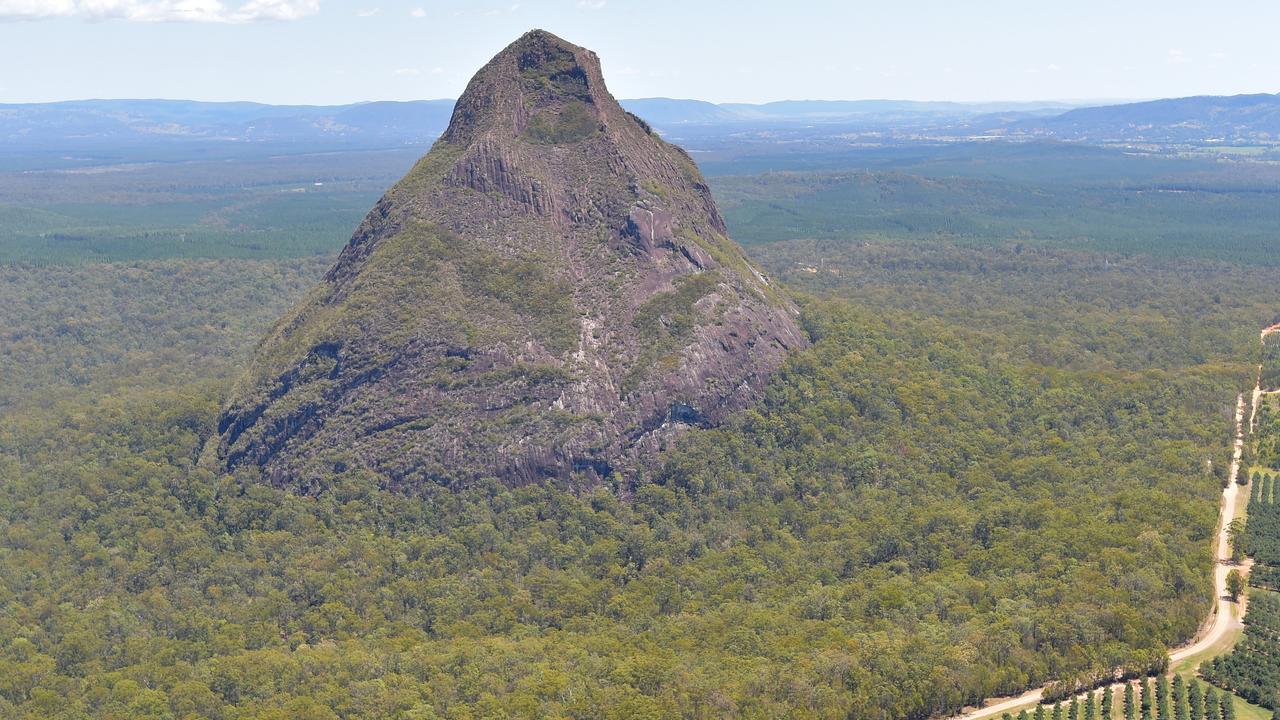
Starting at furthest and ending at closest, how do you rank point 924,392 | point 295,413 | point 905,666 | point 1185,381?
point 1185,381 < point 924,392 < point 295,413 < point 905,666

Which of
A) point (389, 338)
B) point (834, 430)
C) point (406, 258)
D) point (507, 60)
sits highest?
point (507, 60)

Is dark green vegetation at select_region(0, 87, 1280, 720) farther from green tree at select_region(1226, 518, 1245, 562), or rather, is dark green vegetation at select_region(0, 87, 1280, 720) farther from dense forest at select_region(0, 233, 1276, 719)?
green tree at select_region(1226, 518, 1245, 562)

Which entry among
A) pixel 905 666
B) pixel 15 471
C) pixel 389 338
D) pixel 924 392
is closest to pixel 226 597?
pixel 389 338

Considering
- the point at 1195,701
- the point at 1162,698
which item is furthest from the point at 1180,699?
the point at 1162,698

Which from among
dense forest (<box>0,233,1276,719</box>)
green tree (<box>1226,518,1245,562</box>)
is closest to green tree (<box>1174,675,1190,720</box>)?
dense forest (<box>0,233,1276,719</box>)

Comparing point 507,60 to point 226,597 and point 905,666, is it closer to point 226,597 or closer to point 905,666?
point 226,597

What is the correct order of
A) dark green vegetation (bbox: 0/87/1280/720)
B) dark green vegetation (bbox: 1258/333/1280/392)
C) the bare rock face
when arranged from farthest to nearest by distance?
dark green vegetation (bbox: 1258/333/1280/392), the bare rock face, dark green vegetation (bbox: 0/87/1280/720)
